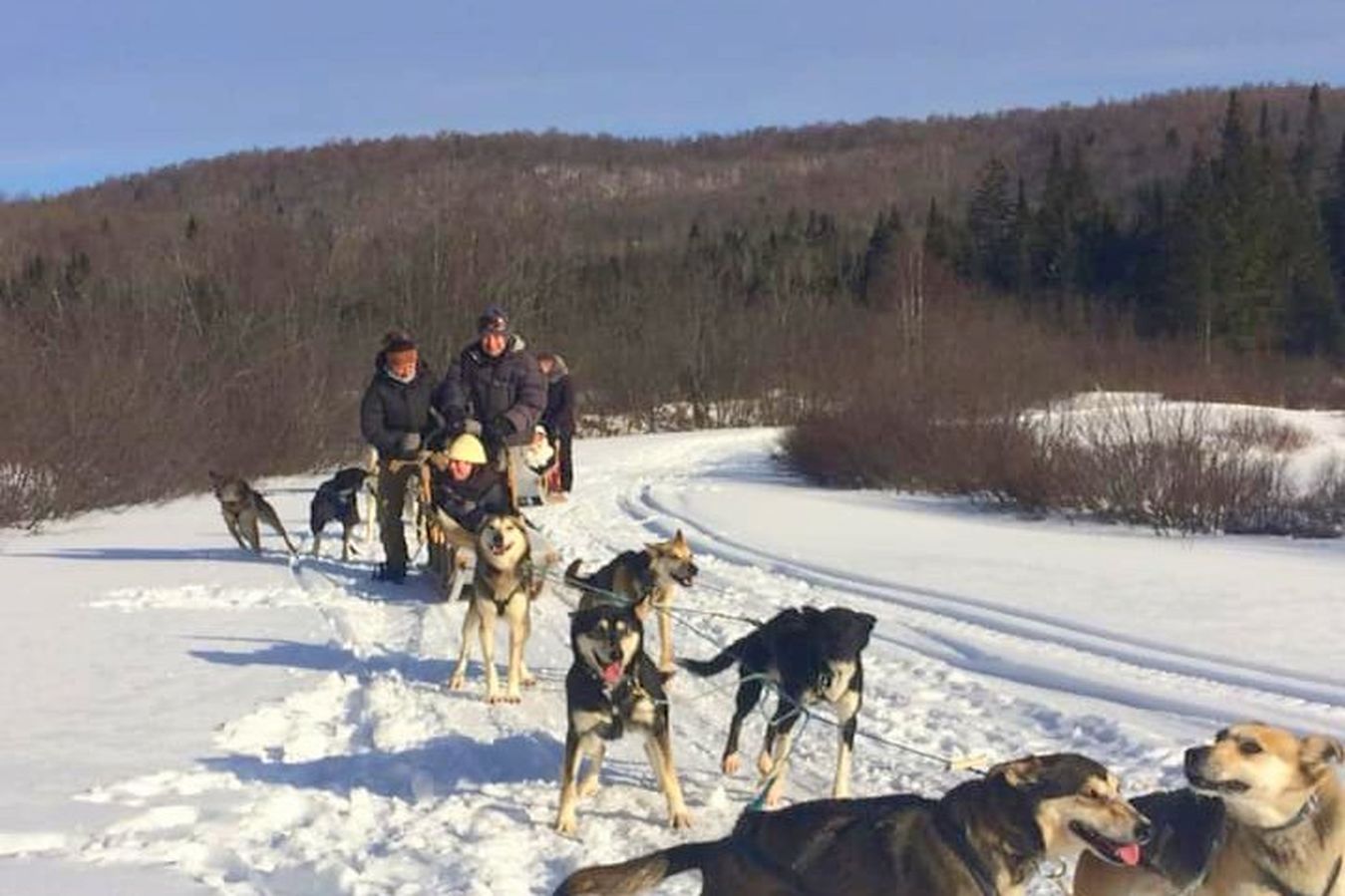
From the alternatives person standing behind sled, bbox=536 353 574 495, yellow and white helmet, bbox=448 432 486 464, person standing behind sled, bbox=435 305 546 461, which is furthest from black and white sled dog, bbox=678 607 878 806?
person standing behind sled, bbox=536 353 574 495

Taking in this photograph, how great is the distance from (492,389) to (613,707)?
550 cm

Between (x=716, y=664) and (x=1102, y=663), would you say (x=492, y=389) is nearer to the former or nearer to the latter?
(x=716, y=664)

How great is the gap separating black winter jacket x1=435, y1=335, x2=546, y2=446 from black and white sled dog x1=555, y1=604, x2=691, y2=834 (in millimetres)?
5118

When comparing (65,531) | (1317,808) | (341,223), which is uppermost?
(341,223)

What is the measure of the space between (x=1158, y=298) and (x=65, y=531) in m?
48.1

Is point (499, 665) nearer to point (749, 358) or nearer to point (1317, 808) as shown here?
point (1317, 808)

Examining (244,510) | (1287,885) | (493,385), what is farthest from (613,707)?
(244,510)

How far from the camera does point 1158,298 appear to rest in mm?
56781

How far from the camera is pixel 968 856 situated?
3637 millimetres

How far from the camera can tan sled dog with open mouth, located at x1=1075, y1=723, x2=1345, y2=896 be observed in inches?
152

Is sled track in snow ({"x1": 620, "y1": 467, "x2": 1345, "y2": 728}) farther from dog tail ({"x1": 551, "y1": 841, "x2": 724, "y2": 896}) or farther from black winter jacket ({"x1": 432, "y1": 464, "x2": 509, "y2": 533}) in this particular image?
dog tail ({"x1": 551, "y1": 841, "x2": 724, "y2": 896})

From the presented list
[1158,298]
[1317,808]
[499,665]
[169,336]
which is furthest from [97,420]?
[1158,298]

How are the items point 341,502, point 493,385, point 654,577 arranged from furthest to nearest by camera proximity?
1. point 341,502
2. point 493,385
3. point 654,577

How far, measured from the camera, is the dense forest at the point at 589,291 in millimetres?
23906
